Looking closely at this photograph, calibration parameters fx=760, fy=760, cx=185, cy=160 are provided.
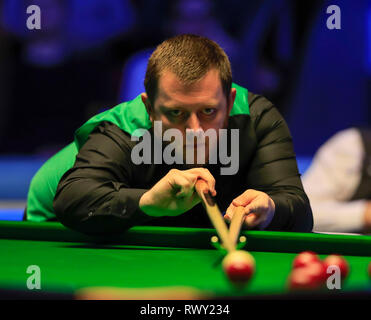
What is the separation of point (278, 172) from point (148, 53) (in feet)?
15.7

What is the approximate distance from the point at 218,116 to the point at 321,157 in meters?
2.39

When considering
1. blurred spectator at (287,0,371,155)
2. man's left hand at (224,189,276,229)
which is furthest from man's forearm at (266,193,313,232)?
blurred spectator at (287,0,371,155)

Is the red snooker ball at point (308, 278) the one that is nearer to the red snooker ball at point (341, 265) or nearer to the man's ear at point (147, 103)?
the red snooker ball at point (341, 265)

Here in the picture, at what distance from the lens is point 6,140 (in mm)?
7785

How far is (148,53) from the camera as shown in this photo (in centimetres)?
745

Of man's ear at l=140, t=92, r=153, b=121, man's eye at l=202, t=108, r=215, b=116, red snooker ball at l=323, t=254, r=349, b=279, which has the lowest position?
red snooker ball at l=323, t=254, r=349, b=279

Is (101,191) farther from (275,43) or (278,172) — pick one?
(275,43)

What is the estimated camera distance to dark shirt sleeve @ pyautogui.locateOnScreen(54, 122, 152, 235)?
254 cm

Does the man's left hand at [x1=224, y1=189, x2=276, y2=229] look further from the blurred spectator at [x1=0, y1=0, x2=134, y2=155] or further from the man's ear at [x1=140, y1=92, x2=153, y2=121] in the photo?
the blurred spectator at [x1=0, y1=0, x2=134, y2=155]

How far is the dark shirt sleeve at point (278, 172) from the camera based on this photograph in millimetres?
2705

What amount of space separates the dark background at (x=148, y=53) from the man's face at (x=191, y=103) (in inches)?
190

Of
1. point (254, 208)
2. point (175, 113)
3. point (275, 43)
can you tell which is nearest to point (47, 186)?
point (175, 113)

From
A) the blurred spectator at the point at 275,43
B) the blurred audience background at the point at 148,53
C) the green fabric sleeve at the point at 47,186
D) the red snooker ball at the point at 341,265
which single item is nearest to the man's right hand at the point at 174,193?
the red snooker ball at the point at 341,265

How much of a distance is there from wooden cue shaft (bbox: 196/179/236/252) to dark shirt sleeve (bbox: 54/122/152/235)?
310mm
